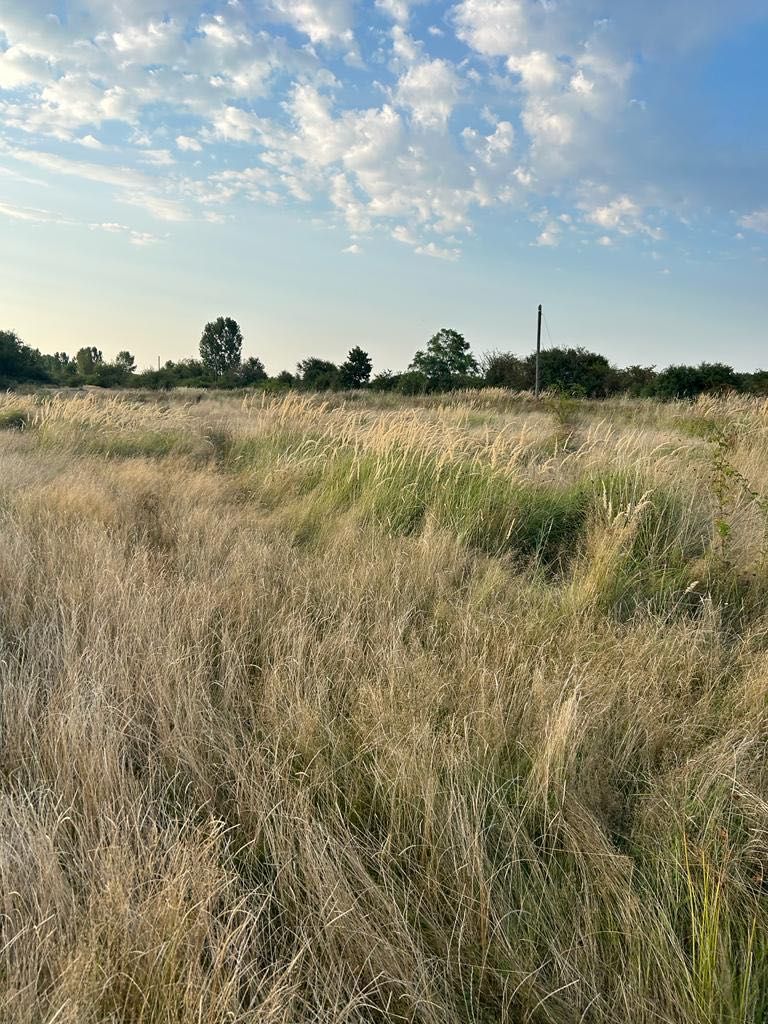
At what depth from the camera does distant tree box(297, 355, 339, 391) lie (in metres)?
Answer: 40.5

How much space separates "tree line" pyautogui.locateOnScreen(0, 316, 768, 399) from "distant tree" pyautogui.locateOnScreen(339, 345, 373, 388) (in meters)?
0.07

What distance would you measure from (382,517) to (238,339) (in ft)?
274

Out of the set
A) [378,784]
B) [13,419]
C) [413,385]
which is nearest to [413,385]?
[413,385]

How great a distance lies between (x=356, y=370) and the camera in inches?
1802

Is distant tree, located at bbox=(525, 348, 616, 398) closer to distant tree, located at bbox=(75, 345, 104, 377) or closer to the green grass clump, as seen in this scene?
the green grass clump

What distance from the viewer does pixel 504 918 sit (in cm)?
136

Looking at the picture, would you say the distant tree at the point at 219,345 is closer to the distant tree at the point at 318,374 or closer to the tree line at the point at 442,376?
the tree line at the point at 442,376

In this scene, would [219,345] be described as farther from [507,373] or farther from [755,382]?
[755,382]

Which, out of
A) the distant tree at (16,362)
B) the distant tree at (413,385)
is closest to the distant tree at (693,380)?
the distant tree at (413,385)

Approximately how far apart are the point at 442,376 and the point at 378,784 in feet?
135

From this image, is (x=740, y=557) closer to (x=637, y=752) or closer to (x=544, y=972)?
(x=637, y=752)

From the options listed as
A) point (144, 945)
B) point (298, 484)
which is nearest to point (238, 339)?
point (298, 484)

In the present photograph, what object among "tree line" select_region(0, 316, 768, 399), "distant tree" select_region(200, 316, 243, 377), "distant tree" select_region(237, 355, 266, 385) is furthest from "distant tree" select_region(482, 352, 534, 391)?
"distant tree" select_region(200, 316, 243, 377)

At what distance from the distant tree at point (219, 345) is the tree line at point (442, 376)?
8406mm
